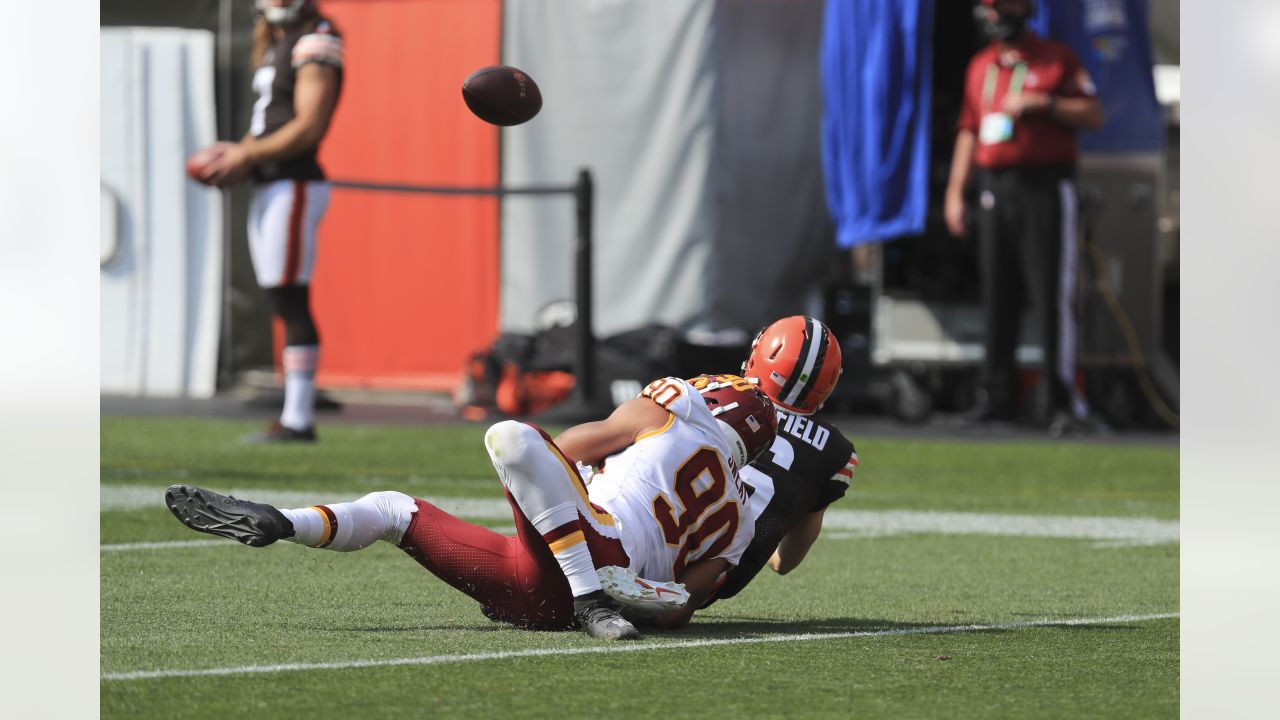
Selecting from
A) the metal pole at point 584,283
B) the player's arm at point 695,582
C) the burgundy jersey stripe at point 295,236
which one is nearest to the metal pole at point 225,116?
the metal pole at point 584,283

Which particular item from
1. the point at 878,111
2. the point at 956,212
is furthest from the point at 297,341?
the point at 878,111

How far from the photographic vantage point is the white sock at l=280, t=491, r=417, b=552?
468 centimetres

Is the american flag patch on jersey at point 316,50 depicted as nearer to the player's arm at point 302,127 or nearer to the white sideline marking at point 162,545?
the player's arm at point 302,127

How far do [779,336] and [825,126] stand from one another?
8.53 metres

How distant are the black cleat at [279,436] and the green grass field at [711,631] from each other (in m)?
1.11

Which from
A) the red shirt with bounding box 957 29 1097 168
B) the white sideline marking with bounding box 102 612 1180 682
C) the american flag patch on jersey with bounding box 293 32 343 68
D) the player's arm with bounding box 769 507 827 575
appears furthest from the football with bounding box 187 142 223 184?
the white sideline marking with bounding box 102 612 1180 682

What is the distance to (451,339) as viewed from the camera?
1465 centimetres

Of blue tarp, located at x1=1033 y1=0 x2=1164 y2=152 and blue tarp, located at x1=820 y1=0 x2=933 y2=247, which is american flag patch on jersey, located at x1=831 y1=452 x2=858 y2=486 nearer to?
→ blue tarp, located at x1=820 y1=0 x2=933 y2=247

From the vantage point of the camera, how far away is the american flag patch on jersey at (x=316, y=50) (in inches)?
401

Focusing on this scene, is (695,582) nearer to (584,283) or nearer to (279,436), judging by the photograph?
(279,436)

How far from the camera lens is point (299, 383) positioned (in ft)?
33.8

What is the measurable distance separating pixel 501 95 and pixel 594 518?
2012mm
